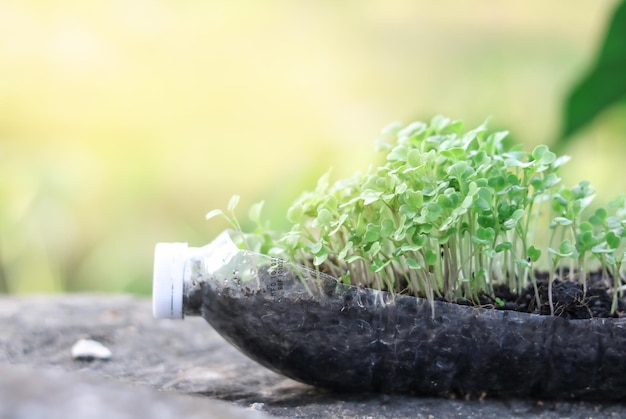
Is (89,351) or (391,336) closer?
(391,336)

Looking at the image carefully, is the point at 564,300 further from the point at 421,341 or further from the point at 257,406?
the point at 257,406

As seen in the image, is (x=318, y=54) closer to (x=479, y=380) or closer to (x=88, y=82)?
(x=88, y=82)

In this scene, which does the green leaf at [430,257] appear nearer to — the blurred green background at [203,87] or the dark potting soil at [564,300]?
the dark potting soil at [564,300]

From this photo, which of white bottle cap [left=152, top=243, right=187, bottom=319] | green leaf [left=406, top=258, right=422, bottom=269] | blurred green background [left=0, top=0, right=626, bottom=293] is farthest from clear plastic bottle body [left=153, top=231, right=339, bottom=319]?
blurred green background [left=0, top=0, right=626, bottom=293]

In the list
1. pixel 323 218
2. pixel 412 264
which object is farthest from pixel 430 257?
pixel 323 218

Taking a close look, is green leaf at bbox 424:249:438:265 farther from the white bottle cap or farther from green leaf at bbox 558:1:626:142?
green leaf at bbox 558:1:626:142

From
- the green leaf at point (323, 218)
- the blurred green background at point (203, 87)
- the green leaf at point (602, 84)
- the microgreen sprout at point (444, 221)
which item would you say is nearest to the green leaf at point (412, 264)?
the microgreen sprout at point (444, 221)

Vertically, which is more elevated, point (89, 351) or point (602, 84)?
point (602, 84)
